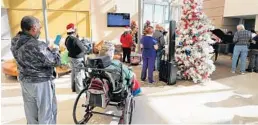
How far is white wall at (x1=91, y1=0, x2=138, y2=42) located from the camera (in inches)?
387

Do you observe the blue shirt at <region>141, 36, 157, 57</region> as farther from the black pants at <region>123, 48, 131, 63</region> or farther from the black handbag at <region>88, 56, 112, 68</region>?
the black pants at <region>123, 48, 131, 63</region>

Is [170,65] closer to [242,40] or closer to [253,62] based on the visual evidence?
[242,40]

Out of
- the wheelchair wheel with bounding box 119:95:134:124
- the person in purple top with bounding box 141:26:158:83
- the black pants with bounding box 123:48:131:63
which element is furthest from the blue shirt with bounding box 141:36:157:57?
the black pants with bounding box 123:48:131:63

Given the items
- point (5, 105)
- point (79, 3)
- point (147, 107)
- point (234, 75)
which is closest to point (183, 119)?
point (147, 107)

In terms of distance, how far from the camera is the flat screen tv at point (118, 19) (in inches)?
393

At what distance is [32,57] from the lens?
6.81 feet

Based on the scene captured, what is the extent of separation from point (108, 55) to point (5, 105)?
2.27 metres

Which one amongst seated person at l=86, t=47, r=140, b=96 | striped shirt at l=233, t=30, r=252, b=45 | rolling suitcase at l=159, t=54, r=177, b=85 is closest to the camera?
seated person at l=86, t=47, r=140, b=96

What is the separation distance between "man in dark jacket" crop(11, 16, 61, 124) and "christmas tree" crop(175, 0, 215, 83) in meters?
3.67

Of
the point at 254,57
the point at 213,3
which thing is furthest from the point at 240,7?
the point at 254,57

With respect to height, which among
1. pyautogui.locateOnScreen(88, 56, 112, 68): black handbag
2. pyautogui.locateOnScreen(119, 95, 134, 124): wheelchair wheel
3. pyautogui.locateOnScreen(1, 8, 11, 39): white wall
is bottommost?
pyautogui.locateOnScreen(119, 95, 134, 124): wheelchair wheel

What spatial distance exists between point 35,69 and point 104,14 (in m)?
8.18

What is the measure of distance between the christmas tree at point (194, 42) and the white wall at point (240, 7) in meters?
5.39

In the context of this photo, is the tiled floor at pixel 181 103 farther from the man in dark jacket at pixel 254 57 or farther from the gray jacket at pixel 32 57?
the man in dark jacket at pixel 254 57
